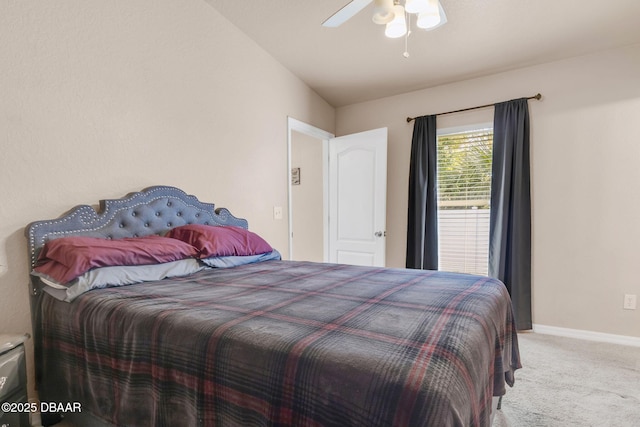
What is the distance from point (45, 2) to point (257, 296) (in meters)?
1.98

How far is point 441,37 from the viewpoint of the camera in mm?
2672

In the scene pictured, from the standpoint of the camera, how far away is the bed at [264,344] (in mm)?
782

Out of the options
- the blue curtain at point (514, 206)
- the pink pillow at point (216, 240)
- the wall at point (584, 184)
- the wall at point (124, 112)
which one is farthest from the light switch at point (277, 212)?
the wall at point (584, 184)

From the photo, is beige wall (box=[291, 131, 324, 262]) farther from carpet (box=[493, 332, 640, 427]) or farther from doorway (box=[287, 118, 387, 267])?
carpet (box=[493, 332, 640, 427])

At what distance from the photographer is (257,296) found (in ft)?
4.74

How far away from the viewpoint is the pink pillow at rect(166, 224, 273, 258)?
7.06 feet

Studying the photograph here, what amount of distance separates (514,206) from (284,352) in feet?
9.67

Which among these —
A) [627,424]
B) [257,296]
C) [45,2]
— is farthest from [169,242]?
[627,424]

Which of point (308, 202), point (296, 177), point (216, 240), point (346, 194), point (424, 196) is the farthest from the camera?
point (296, 177)

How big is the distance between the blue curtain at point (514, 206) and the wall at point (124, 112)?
224cm

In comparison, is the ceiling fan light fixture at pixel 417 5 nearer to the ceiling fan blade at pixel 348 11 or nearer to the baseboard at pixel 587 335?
the ceiling fan blade at pixel 348 11

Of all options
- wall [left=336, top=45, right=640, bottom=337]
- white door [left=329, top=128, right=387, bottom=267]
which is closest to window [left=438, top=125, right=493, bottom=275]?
wall [left=336, top=45, right=640, bottom=337]

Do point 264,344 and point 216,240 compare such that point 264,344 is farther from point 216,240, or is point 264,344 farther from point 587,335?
point 587,335

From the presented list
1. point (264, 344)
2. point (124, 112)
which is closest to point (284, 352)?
point (264, 344)
